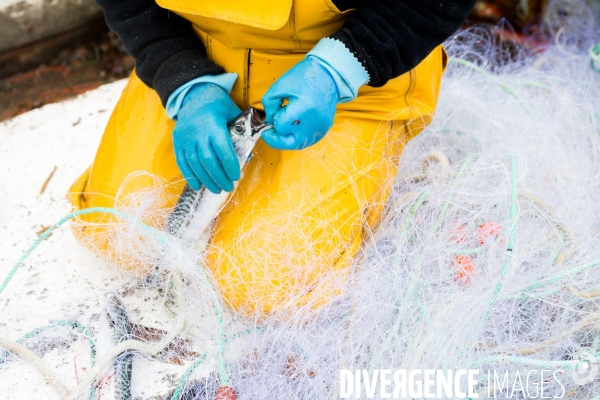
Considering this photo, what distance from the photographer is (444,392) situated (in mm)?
1205

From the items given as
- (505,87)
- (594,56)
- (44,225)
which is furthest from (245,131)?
(594,56)

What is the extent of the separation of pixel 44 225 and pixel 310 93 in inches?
36.3

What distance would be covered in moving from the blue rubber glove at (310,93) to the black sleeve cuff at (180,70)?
0.23 meters

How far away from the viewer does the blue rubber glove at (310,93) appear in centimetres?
127

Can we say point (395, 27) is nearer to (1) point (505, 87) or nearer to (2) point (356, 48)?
(2) point (356, 48)

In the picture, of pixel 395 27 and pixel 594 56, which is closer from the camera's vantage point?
pixel 395 27

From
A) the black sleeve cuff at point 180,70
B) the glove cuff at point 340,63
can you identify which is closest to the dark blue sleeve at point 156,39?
the black sleeve cuff at point 180,70

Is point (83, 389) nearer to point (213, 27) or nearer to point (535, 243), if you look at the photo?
point (213, 27)

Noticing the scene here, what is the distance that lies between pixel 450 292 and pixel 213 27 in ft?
2.75

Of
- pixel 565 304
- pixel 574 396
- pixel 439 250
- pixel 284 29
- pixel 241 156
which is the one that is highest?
pixel 284 29

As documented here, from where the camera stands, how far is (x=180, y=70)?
144 centimetres

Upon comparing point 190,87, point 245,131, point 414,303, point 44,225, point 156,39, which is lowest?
point 414,303

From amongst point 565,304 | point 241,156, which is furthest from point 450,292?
point 241,156

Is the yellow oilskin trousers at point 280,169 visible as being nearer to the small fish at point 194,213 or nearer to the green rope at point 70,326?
the small fish at point 194,213
